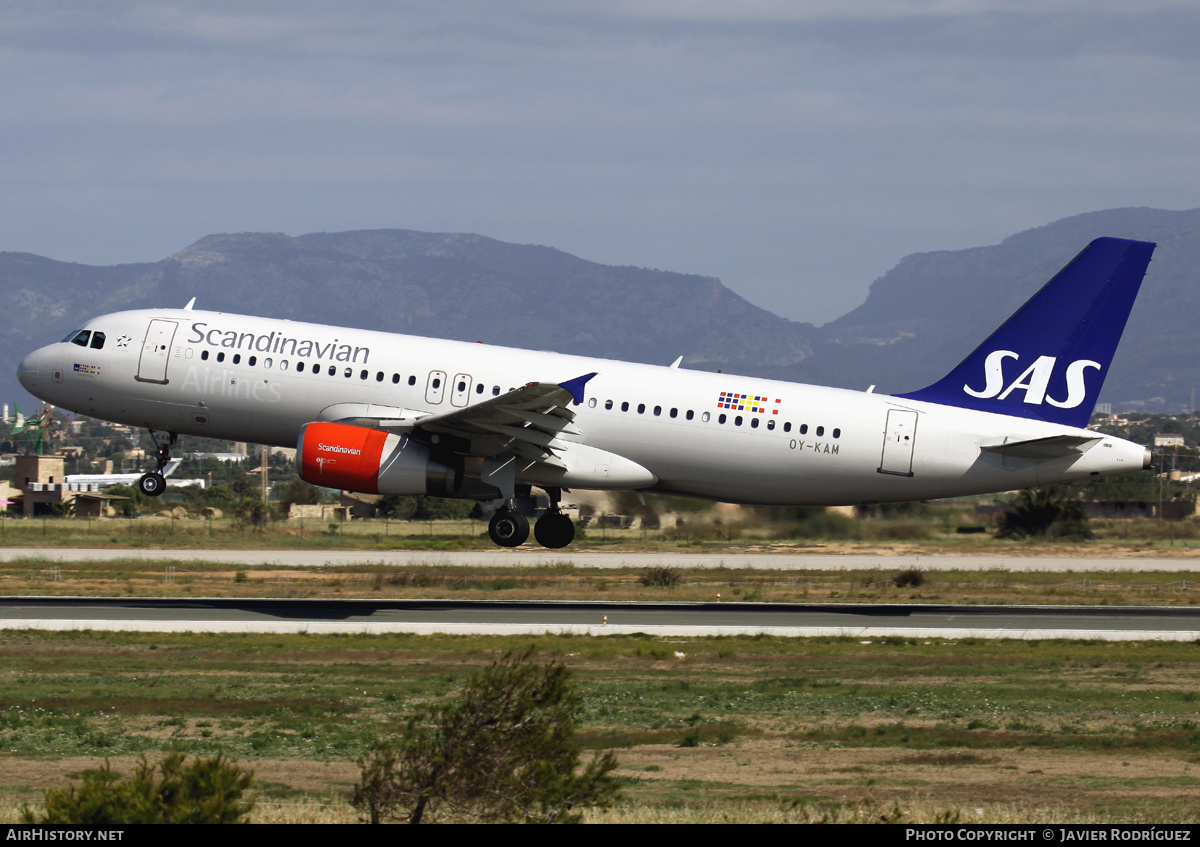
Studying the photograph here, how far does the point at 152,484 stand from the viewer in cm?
3612

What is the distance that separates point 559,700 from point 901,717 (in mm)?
11358

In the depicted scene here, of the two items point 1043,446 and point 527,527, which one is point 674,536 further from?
point 1043,446

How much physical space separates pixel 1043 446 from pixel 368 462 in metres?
17.2

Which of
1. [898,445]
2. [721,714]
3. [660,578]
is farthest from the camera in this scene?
[660,578]

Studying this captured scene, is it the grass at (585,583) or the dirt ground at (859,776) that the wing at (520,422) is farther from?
the dirt ground at (859,776)

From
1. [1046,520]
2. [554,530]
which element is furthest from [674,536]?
[554,530]

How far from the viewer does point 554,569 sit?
49562 mm

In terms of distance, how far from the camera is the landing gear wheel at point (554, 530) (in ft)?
120

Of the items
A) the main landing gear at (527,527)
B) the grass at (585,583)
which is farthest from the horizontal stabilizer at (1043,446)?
the main landing gear at (527,527)

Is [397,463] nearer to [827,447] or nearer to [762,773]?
[827,447]

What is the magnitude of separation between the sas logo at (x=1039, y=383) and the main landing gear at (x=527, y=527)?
11831 millimetres

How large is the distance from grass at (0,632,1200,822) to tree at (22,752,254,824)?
3554 millimetres

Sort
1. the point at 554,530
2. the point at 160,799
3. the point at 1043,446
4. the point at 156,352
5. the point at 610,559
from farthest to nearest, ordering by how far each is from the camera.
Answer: the point at 610,559, the point at 554,530, the point at 156,352, the point at 1043,446, the point at 160,799

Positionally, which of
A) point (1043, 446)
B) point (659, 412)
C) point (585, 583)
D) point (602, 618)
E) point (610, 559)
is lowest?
point (602, 618)
